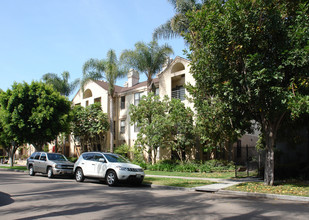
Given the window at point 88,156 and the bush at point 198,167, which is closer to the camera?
the window at point 88,156

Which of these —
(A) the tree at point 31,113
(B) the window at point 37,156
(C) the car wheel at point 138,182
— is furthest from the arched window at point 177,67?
(C) the car wheel at point 138,182

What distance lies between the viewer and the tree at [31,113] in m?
23.0

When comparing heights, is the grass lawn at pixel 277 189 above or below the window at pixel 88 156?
below

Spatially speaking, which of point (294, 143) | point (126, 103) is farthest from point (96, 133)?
point (294, 143)

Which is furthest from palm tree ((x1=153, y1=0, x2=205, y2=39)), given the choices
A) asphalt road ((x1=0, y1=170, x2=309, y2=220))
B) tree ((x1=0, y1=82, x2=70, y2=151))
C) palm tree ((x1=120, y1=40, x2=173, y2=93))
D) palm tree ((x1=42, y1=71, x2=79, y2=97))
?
palm tree ((x1=42, y1=71, x2=79, y2=97))

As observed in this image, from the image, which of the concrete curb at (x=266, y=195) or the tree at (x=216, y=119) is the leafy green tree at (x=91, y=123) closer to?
the tree at (x=216, y=119)

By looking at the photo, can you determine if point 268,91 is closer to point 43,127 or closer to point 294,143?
point 294,143

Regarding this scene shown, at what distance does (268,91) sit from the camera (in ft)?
36.4

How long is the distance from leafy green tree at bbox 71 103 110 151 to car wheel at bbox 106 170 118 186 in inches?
708

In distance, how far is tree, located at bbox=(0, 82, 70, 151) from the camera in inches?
906

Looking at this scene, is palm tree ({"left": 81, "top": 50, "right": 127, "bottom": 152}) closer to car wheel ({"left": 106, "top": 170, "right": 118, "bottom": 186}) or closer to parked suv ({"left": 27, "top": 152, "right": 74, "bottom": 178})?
parked suv ({"left": 27, "top": 152, "right": 74, "bottom": 178})

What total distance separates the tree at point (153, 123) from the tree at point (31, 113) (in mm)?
6759

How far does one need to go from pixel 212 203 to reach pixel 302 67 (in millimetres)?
6363

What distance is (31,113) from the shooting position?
23781mm
